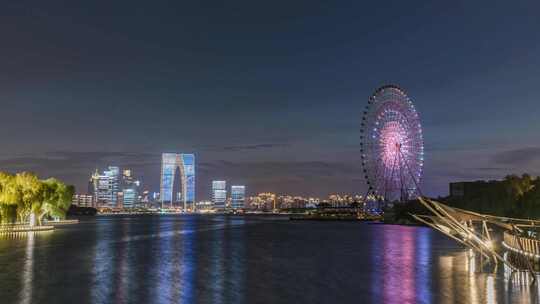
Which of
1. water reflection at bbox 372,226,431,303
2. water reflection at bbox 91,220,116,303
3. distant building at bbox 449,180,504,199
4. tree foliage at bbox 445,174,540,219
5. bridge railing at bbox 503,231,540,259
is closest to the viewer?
water reflection at bbox 372,226,431,303

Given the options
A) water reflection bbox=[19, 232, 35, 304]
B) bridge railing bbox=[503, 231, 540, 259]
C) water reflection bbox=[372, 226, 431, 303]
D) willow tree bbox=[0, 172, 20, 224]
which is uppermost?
willow tree bbox=[0, 172, 20, 224]

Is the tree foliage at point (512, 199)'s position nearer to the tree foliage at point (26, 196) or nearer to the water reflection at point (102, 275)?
the water reflection at point (102, 275)

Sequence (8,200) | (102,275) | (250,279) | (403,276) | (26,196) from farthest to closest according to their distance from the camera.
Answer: (26,196) → (8,200) → (102,275) → (403,276) → (250,279)

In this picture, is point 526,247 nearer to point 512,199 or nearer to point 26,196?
point 512,199

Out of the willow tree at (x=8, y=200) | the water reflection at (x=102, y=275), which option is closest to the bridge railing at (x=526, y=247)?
the water reflection at (x=102, y=275)

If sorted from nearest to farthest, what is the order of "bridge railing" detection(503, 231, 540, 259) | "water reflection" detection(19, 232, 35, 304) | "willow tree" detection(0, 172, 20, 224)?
"water reflection" detection(19, 232, 35, 304) < "bridge railing" detection(503, 231, 540, 259) < "willow tree" detection(0, 172, 20, 224)

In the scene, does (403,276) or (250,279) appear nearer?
(250,279)

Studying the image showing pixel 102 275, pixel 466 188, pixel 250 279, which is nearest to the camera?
pixel 250 279

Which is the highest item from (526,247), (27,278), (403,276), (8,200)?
(8,200)

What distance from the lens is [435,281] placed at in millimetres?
32469

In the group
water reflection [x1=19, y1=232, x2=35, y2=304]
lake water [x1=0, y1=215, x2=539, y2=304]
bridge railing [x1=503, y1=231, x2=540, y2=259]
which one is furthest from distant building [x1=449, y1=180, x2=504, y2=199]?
water reflection [x1=19, y1=232, x2=35, y2=304]

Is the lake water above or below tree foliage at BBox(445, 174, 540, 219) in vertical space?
below

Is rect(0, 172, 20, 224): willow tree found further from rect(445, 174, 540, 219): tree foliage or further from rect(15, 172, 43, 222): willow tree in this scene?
rect(445, 174, 540, 219): tree foliage

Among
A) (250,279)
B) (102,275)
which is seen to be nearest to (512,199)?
(250,279)
